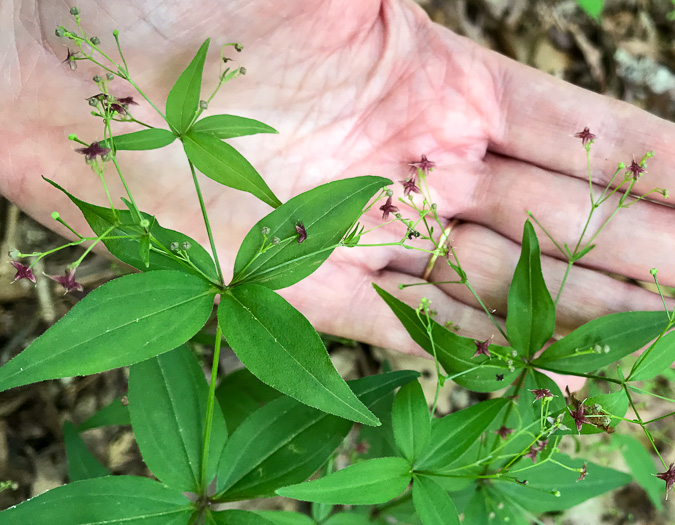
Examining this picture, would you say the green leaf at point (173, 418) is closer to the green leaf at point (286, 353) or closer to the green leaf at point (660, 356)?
the green leaf at point (286, 353)

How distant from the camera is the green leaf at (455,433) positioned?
162 cm

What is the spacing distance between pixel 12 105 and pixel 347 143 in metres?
1.32

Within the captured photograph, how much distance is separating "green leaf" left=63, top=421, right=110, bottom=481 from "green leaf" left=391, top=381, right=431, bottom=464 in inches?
44.3

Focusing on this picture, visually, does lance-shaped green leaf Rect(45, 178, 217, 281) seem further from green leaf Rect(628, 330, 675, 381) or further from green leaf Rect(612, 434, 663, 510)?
green leaf Rect(612, 434, 663, 510)

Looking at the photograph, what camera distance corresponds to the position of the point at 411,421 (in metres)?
1.63

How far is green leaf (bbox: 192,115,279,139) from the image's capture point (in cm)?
152

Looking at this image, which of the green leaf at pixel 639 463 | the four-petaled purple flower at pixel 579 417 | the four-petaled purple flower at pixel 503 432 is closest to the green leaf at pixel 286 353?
the four-petaled purple flower at pixel 579 417

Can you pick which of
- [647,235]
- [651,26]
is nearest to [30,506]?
[647,235]

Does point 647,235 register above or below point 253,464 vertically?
above

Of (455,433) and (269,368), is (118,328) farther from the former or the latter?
(455,433)

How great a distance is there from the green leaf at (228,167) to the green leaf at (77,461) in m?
1.19

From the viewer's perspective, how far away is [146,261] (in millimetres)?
1256

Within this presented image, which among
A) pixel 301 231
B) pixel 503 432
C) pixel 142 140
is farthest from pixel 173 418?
pixel 503 432

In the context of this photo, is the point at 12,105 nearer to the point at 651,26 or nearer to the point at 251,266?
the point at 251,266
